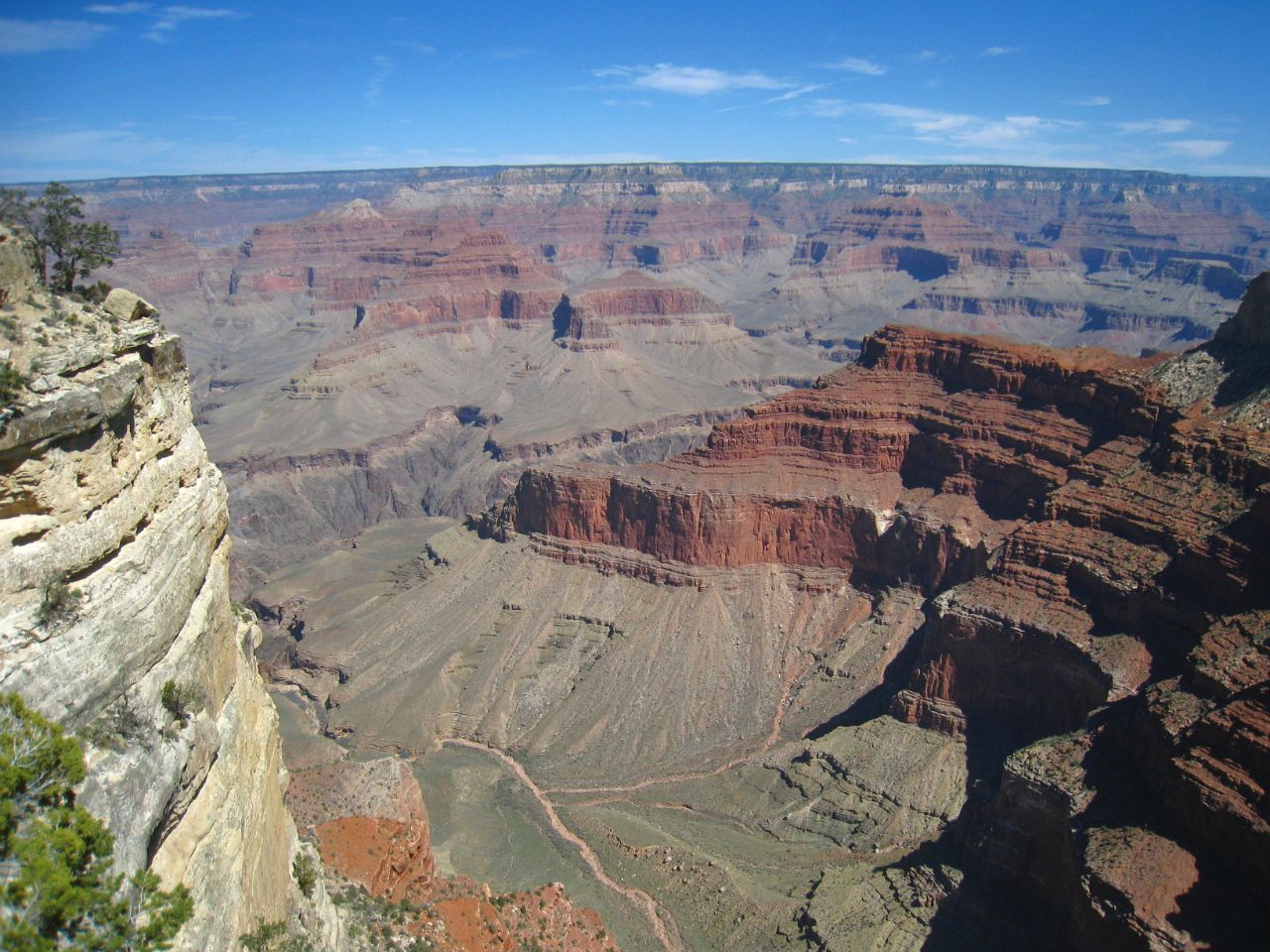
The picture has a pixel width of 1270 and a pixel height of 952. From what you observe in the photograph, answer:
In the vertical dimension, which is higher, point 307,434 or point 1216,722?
point 1216,722

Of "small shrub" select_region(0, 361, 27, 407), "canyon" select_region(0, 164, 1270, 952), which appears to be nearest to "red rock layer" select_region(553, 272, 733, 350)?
"canyon" select_region(0, 164, 1270, 952)

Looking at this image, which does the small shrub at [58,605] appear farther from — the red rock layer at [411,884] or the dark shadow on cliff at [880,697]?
the dark shadow on cliff at [880,697]

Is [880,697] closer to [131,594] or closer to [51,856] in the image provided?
[131,594]

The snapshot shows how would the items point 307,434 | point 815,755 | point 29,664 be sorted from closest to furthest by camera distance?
point 29,664 → point 815,755 → point 307,434

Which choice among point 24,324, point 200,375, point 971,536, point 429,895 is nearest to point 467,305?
point 200,375

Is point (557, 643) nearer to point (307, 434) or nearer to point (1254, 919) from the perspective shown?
point (1254, 919)

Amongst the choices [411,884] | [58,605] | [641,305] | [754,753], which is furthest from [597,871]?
[641,305]
